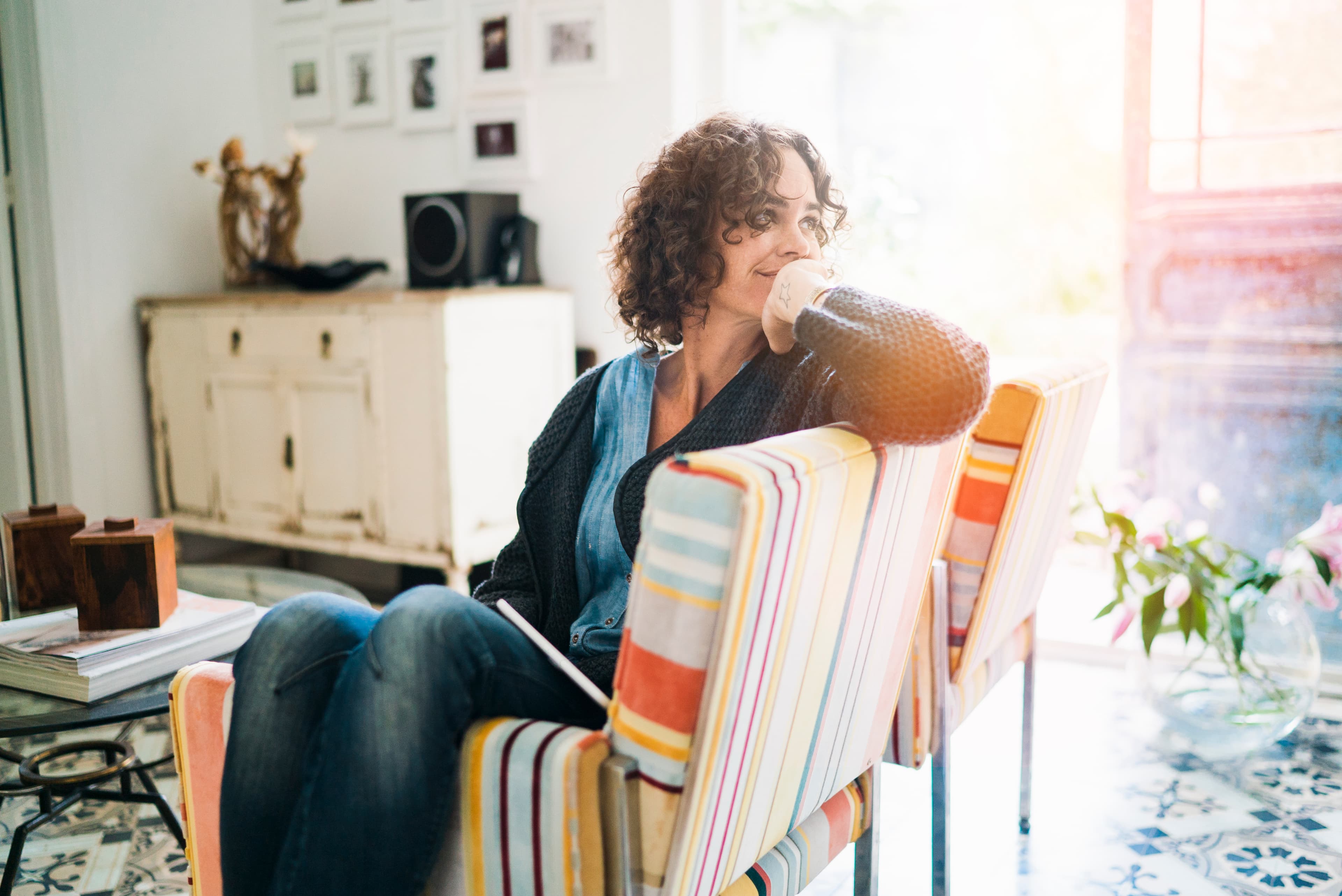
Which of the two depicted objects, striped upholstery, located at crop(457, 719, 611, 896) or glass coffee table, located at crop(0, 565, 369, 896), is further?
glass coffee table, located at crop(0, 565, 369, 896)

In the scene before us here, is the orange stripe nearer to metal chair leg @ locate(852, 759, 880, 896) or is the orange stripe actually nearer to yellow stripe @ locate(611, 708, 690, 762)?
yellow stripe @ locate(611, 708, 690, 762)

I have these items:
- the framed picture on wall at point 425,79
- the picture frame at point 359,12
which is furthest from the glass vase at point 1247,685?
the picture frame at point 359,12

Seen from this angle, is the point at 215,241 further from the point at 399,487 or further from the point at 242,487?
the point at 399,487

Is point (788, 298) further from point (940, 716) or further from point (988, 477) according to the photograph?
point (940, 716)

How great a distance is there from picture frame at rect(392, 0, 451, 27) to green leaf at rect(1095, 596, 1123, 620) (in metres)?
2.30

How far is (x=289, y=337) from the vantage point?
9.00 ft

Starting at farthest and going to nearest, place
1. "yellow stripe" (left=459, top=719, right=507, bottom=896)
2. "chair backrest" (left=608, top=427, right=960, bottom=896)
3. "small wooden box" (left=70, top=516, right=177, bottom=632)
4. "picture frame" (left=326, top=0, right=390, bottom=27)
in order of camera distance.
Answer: "picture frame" (left=326, top=0, right=390, bottom=27) < "small wooden box" (left=70, top=516, right=177, bottom=632) < "yellow stripe" (left=459, top=719, right=507, bottom=896) < "chair backrest" (left=608, top=427, right=960, bottom=896)

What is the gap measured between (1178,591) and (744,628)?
4.60ft

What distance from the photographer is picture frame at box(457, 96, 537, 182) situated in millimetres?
2850

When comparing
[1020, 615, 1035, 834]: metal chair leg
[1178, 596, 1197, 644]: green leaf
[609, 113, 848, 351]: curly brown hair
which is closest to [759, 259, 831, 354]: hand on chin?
[609, 113, 848, 351]: curly brown hair

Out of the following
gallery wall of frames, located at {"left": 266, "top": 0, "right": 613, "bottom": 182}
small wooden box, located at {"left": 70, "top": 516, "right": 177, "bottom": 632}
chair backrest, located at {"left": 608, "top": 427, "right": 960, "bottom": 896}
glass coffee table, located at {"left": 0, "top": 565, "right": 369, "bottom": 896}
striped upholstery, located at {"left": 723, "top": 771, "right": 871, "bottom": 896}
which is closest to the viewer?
chair backrest, located at {"left": 608, "top": 427, "right": 960, "bottom": 896}

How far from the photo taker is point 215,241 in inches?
128

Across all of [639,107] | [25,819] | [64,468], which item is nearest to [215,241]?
[64,468]

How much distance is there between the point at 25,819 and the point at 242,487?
4.05 feet
